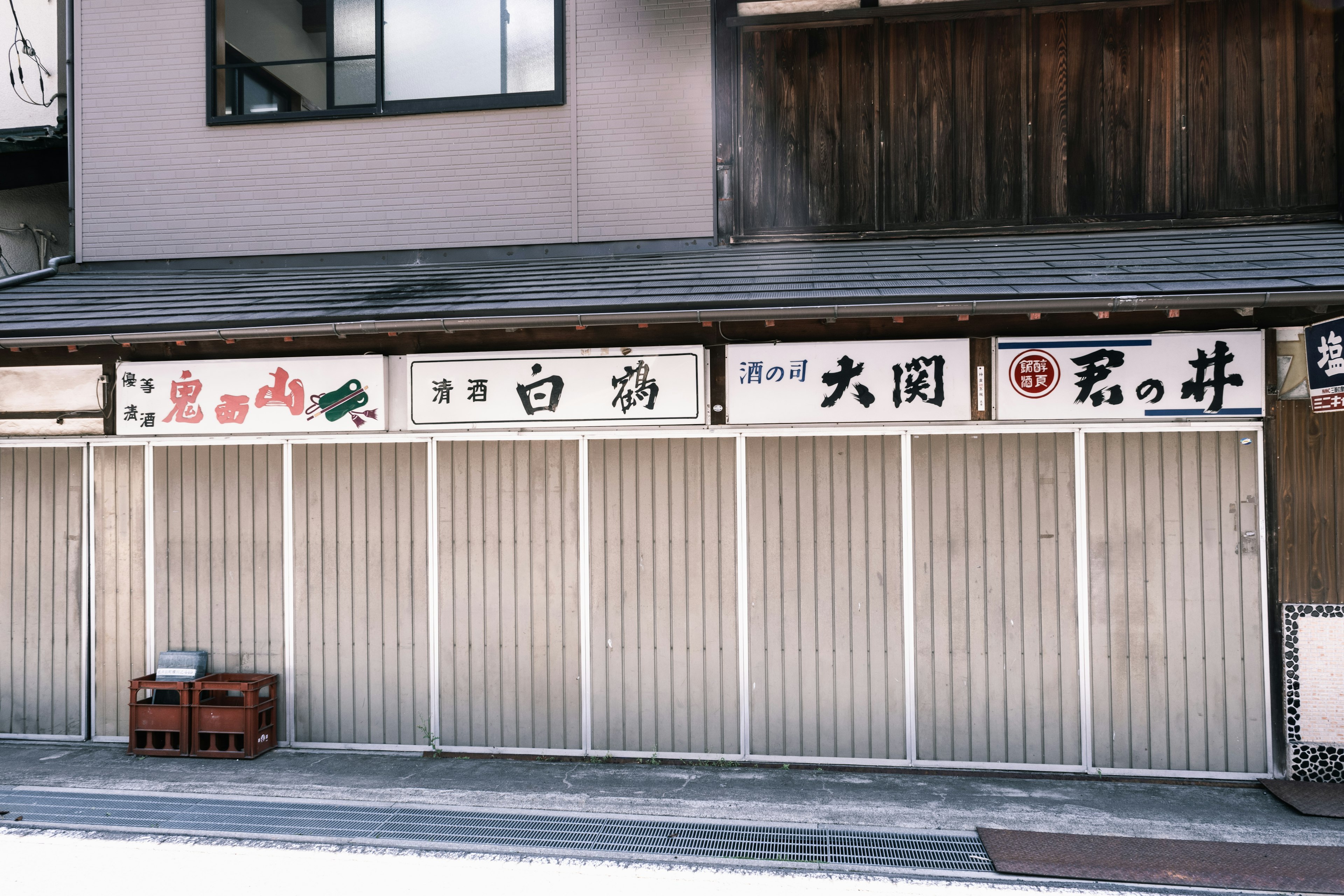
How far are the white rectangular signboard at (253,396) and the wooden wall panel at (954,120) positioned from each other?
5.02 metres

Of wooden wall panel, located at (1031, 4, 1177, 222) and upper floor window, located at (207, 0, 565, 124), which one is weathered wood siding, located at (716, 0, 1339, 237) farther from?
upper floor window, located at (207, 0, 565, 124)

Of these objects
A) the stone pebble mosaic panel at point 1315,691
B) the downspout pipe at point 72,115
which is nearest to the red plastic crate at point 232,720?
the downspout pipe at point 72,115

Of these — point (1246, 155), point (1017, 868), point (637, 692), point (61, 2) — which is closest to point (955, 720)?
point (1017, 868)

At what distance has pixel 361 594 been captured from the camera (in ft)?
24.6

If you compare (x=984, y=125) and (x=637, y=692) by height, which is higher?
(x=984, y=125)

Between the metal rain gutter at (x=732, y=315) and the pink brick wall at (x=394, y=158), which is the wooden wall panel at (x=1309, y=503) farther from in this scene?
the pink brick wall at (x=394, y=158)

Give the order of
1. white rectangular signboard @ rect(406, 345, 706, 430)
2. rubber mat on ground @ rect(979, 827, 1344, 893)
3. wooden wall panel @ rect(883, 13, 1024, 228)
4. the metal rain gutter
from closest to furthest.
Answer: rubber mat on ground @ rect(979, 827, 1344, 893) → the metal rain gutter → white rectangular signboard @ rect(406, 345, 706, 430) → wooden wall panel @ rect(883, 13, 1024, 228)

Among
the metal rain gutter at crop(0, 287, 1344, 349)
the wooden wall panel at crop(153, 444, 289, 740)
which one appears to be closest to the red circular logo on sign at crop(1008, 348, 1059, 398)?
the metal rain gutter at crop(0, 287, 1344, 349)

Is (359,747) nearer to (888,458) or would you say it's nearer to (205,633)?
(205,633)

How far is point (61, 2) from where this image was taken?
373 inches

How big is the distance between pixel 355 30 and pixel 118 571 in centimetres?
576

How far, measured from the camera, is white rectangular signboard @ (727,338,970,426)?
21.9ft

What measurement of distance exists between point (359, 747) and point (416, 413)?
3069mm

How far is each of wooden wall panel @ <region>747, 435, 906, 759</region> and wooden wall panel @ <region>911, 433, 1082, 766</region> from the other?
9.2 inches
